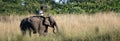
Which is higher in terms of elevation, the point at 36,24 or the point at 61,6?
the point at 36,24

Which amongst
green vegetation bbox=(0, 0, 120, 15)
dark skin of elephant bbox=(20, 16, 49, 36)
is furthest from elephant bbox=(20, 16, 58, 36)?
green vegetation bbox=(0, 0, 120, 15)

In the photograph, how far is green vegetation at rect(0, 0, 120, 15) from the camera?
956 inches

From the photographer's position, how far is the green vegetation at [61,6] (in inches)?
956

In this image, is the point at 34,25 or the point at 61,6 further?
the point at 61,6

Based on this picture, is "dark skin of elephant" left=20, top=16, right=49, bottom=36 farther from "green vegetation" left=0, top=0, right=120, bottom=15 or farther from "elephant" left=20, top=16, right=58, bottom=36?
"green vegetation" left=0, top=0, right=120, bottom=15

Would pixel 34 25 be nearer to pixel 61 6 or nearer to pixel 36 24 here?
pixel 36 24

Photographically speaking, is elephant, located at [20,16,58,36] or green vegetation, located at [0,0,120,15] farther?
green vegetation, located at [0,0,120,15]

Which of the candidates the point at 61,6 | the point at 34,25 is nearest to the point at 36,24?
the point at 34,25

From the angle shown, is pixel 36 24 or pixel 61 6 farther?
pixel 61 6

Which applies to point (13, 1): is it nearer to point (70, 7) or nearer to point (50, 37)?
point (70, 7)

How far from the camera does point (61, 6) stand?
26.7m

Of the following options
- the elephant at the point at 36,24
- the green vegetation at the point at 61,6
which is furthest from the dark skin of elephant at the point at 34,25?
the green vegetation at the point at 61,6

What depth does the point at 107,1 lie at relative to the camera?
25.8 metres

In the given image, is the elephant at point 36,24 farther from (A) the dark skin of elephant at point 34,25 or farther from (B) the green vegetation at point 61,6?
(B) the green vegetation at point 61,6
